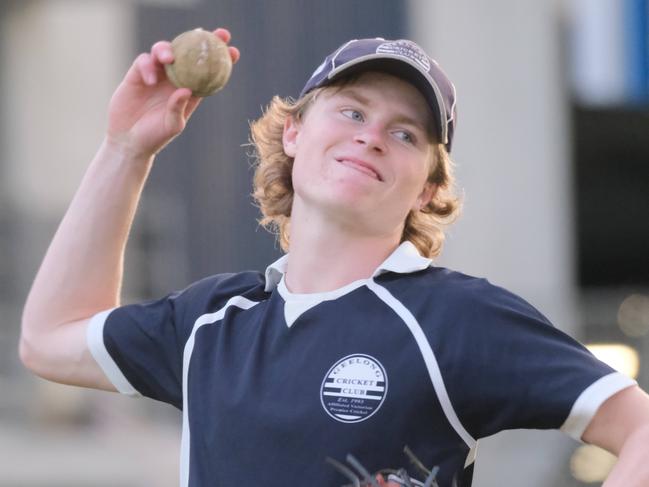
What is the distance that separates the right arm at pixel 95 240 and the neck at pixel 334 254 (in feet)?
1.66

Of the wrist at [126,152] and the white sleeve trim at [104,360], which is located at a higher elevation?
the wrist at [126,152]

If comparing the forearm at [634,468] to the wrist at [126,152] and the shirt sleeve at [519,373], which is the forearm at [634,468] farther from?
the wrist at [126,152]

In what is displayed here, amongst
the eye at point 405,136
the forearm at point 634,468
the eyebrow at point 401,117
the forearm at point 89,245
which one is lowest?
the forearm at point 634,468

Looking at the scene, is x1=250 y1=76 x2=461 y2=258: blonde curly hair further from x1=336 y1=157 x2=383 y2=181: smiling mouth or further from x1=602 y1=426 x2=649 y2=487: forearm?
Answer: x1=602 y1=426 x2=649 y2=487: forearm

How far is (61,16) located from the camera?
45.5ft

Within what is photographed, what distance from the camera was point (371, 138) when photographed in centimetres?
327

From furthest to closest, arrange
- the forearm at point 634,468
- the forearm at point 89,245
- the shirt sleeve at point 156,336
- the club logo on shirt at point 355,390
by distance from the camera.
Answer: the forearm at point 89,245 → the shirt sleeve at point 156,336 → the club logo on shirt at point 355,390 → the forearm at point 634,468

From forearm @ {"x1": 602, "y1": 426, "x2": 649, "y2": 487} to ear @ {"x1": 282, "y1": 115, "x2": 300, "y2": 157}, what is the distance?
1.19 m

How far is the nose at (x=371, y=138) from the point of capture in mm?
3271

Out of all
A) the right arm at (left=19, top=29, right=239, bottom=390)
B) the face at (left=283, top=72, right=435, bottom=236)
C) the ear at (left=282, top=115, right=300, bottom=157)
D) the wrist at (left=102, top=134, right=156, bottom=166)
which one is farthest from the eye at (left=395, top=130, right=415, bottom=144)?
the wrist at (left=102, top=134, right=156, bottom=166)

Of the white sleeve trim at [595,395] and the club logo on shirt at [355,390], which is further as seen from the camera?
the club logo on shirt at [355,390]

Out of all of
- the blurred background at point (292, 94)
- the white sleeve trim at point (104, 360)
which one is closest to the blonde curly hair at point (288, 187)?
the white sleeve trim at point (104, 360)

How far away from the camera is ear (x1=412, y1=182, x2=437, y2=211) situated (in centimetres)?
352

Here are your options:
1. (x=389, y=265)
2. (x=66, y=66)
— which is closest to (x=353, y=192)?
(x=389, y=265)
